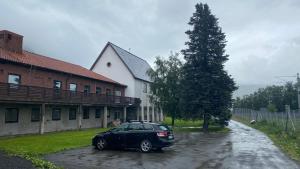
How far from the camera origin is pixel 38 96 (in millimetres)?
27422

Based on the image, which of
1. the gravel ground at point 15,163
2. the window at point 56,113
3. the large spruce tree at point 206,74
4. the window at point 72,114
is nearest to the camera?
the gravel ground at point 15,163

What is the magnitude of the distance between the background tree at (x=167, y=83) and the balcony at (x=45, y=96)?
9.32 m

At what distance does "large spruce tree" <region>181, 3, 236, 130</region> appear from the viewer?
3591 centimetres

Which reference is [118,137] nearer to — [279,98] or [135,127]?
[135,127]

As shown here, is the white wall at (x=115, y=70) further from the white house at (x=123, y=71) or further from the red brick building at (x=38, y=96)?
the red brick building at (x=38, y=96)

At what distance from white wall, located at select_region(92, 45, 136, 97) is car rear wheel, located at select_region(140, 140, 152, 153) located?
107ft

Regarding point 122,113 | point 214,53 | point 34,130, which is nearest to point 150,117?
point 122,113

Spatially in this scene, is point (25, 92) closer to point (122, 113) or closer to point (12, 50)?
point (12, 50)

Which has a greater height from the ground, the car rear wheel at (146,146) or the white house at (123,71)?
the white house at (123,71)

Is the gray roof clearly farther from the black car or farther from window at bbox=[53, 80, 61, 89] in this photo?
the black car

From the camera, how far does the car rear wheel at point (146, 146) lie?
1719cm

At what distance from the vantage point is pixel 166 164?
13305 mm

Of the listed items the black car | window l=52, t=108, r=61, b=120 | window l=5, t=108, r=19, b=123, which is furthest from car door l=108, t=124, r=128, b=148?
window l=52, t=108, r=61, b=120

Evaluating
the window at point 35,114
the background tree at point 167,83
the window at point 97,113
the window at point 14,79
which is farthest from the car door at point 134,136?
the background tree at point 167,83
